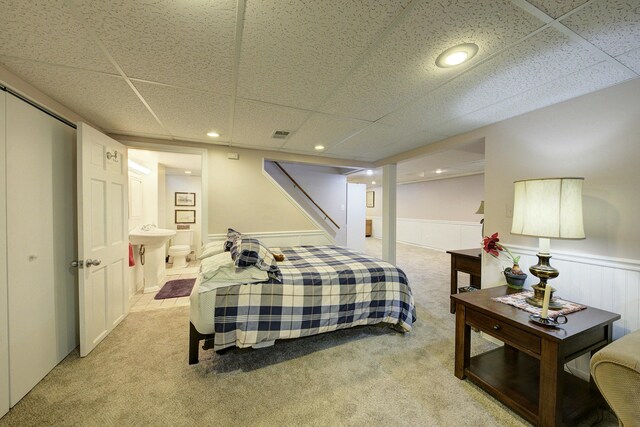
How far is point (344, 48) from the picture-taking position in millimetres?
1296

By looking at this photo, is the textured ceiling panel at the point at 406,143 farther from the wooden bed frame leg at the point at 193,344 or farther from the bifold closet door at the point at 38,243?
the bifold closet door at the point at 38,243

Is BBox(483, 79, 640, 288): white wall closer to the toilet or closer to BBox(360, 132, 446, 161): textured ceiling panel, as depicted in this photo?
BBox(360, 132, 446, 161): textured ceiling panel

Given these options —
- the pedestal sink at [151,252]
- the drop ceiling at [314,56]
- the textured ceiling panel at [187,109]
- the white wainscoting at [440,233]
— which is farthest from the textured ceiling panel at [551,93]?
the white wainscoting at [440,233]

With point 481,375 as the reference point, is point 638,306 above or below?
above

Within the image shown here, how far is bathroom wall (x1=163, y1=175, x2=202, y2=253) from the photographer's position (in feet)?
17.8

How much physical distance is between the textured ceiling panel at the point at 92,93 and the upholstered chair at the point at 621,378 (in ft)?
10.0

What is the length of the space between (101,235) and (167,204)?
355cm

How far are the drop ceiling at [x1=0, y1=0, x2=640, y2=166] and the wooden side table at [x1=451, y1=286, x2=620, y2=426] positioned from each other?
1539 mm

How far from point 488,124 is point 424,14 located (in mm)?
1845

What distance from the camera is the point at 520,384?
162 cm

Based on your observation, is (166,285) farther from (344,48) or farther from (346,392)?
(344,48)

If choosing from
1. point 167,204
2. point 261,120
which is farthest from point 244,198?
point 167,204

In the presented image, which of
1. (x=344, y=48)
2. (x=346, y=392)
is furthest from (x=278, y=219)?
(x=344, y=48)

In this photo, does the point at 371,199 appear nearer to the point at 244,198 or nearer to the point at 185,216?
the point at 185,216
